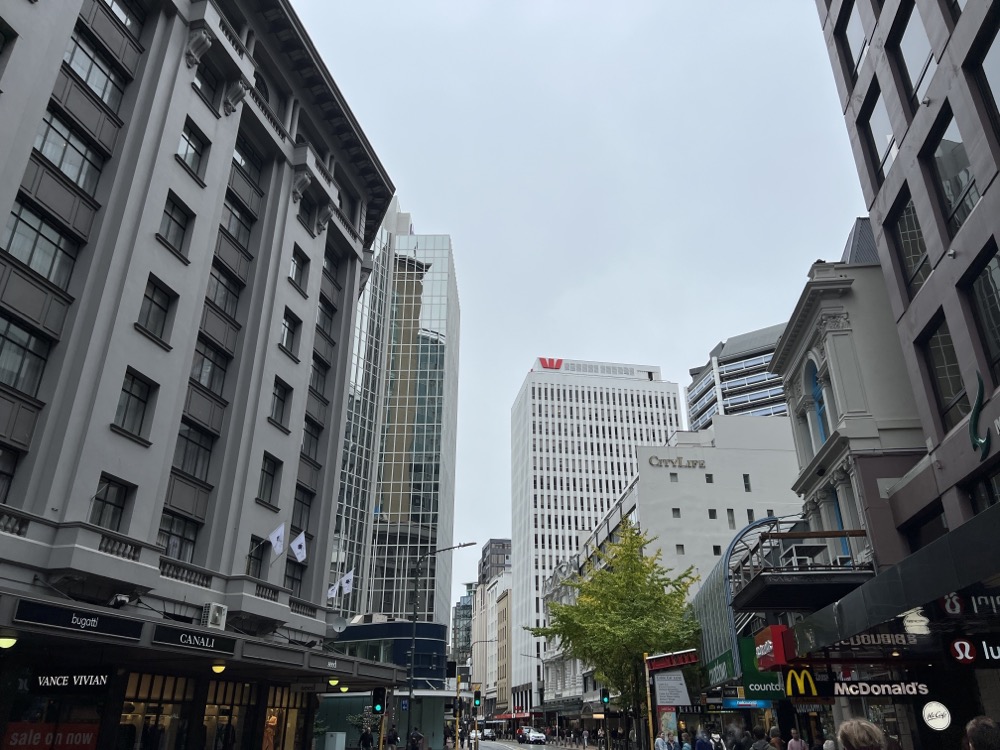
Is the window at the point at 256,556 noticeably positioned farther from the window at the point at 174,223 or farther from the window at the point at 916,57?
the window at the point at 916,57

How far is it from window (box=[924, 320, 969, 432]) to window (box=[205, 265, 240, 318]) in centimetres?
2412

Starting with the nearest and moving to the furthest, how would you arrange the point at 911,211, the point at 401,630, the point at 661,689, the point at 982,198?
the point at 982,198 < the point at 661,689 < the point at 911,211 < the point at 401,630

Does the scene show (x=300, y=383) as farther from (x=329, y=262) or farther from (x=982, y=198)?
(x=982, y=198)

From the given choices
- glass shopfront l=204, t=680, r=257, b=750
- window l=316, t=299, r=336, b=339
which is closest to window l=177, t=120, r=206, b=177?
window l=316, t=299, r=336, b=339

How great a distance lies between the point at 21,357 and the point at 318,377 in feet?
56.3

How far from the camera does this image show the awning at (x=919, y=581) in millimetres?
9617

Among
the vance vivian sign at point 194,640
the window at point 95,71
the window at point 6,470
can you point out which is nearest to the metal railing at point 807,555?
the vance vivian sign at point 194,640

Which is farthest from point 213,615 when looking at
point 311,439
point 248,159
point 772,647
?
point 248,159

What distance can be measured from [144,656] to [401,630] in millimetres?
44264

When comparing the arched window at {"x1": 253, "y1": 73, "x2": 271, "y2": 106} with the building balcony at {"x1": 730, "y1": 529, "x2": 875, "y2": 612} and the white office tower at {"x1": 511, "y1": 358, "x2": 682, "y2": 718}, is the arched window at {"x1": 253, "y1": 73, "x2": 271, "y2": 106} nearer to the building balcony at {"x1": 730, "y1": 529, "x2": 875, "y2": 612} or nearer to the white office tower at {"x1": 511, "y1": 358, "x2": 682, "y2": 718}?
the building balcony at {"x1": 730, "y1": 529, "x2": 875, "y2": 612}

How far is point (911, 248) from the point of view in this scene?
71.1 ft

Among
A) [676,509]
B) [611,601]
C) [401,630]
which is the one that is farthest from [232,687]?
[676,509]

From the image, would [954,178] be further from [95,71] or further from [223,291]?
[95,71]

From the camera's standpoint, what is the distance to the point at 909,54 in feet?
68.4
